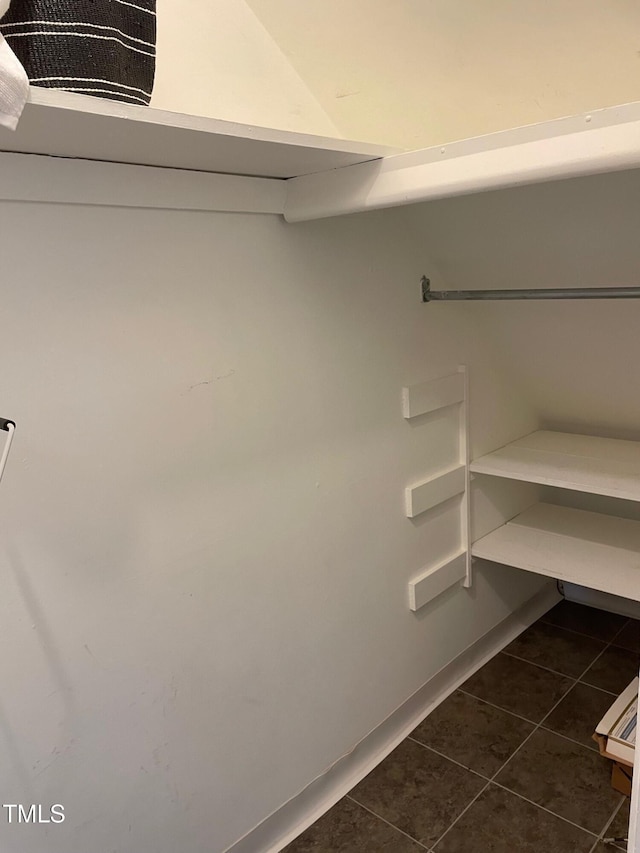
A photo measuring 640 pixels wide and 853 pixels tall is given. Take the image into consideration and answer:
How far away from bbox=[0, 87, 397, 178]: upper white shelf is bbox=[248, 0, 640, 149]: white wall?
26cm

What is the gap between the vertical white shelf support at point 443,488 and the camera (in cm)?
201

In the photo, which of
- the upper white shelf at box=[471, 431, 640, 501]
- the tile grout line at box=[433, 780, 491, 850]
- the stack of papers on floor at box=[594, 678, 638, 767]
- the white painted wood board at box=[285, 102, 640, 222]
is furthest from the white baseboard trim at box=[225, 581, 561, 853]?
the white painted wood board at box=[285, 102, 640, 222]

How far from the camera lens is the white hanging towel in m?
0.77

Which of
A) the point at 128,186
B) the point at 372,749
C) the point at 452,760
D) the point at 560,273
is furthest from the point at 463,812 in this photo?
the point at 128,186

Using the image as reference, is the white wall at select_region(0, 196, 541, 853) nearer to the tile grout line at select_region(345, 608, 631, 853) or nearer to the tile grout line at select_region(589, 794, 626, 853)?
the tile grout line at select_region(345, 608, 631, 853)

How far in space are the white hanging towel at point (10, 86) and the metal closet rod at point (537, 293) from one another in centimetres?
127

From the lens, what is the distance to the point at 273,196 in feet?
4.95

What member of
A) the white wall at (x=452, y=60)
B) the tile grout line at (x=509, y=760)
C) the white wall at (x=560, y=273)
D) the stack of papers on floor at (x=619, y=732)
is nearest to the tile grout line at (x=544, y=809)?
the tile grout line at (x=509, y=760)

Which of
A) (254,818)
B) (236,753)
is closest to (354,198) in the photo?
(236,753)

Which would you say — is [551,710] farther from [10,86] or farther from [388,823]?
[10,86]

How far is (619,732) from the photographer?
179cm

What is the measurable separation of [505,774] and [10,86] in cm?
203

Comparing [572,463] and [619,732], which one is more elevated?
[572,463]

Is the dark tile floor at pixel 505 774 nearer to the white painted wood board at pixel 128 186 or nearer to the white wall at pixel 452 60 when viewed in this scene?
the white painted wood board at pixel 128 186
